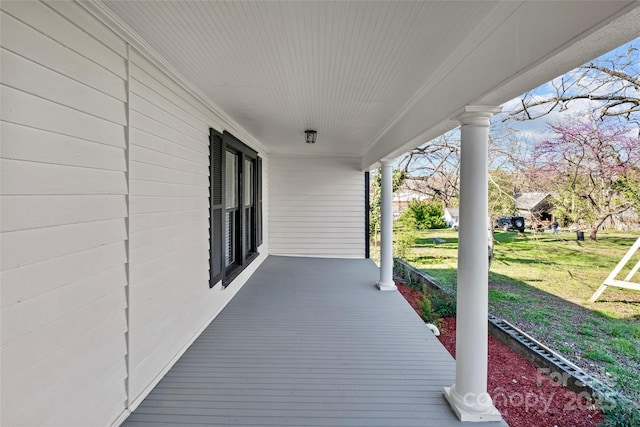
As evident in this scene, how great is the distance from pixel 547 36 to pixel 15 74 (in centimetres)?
222

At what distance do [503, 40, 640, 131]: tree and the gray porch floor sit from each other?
3242 mm

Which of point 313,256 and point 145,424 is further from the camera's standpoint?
point 313,256

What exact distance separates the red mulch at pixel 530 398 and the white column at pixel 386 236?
1.72 m

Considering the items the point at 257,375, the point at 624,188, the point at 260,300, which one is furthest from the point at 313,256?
the point at 624,188

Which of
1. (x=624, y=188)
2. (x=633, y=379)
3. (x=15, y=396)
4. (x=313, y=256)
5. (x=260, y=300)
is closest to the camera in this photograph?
(x=15, y=396)

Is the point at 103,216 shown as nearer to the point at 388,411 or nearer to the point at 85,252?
the point at 85,252

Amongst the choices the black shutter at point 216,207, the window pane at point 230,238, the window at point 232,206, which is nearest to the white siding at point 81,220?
the black shutter at point 216,207

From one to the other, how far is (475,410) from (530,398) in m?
1.21

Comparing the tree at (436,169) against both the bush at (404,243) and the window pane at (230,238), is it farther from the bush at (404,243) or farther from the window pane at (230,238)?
the window pane at (230,238)

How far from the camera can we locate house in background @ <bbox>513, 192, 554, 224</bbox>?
4820 mm

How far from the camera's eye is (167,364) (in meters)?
2.58

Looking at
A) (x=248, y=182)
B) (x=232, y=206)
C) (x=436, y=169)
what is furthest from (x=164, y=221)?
(x=436, y=169)

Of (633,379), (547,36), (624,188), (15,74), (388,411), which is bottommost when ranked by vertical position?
(633,379)

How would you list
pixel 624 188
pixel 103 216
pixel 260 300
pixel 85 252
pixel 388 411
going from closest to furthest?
pixel 85 252, pixel 103 216, pixel 388 411, pixel 624 188, pixel 260 300
